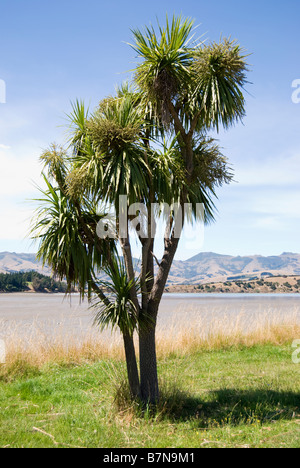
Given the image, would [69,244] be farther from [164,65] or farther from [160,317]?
[160,317]

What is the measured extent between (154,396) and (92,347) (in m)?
4.23

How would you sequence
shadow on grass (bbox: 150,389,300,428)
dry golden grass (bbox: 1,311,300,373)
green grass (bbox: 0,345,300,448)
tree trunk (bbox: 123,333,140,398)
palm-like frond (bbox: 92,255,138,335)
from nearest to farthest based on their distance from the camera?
green grass (bbox: 0,345,300,448), palm-like frond (bbox: 92,255,138,335), shadow on grass (bbox: 150,389,300,428), tree trunk (bbox: 123,333,140,398), dry golden grass (bbox: 1,311,300,373)

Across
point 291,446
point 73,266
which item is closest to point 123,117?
point 73,266

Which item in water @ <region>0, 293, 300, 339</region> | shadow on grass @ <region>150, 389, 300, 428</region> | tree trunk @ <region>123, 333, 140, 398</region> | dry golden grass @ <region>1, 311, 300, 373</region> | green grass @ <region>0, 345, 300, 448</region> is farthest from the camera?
water @ <region>0, 293, 300, 339</region>

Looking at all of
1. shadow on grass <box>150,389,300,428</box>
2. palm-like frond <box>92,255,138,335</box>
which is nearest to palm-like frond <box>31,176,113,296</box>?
palm-like frond <box>92,255,138,335</box>

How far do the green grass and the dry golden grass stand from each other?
Result: 336mm

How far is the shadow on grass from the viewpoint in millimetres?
5539

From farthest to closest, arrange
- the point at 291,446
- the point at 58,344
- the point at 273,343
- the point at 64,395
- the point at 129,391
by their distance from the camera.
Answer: the point at 273,343 → the point at 58,344 → the point at 64,395 → the point at 129,391 → the point at 291,446

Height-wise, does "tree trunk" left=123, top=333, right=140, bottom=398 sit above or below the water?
above

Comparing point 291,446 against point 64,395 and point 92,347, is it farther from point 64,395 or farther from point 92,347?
point 92,347

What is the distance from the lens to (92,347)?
32.1 feet

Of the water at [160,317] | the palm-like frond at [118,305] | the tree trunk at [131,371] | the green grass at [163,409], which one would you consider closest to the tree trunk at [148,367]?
the tree trunk at [131,371]

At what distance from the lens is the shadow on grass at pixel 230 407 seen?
5539 mm

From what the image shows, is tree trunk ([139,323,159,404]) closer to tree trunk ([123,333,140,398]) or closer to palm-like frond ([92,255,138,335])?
tree trunk ([123,333,140,398])
